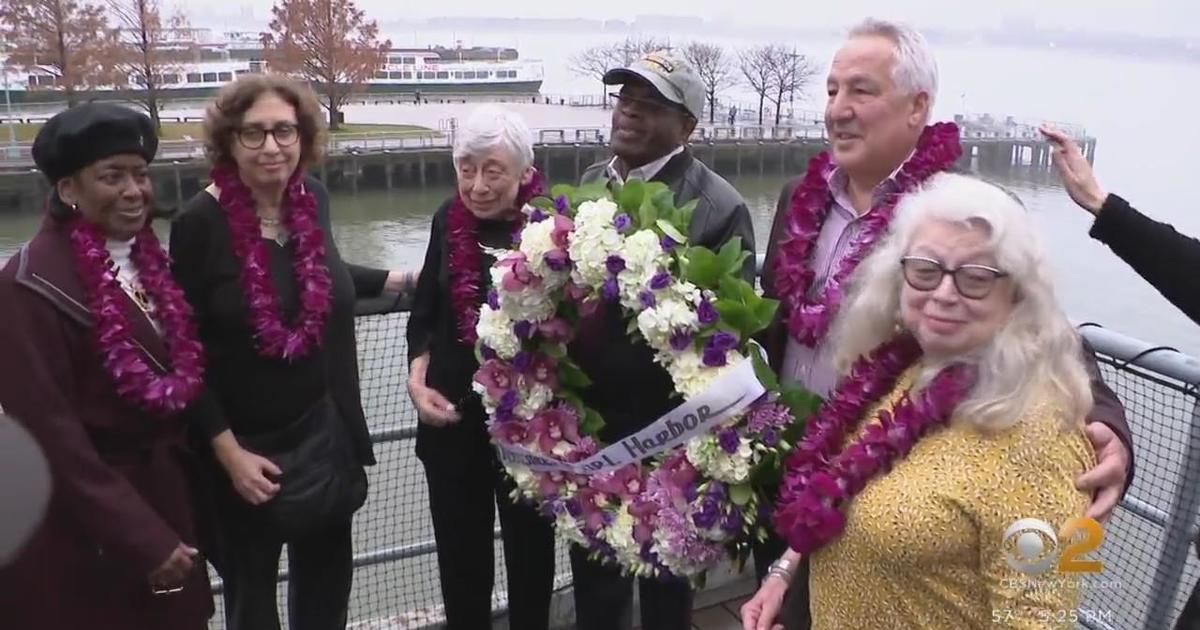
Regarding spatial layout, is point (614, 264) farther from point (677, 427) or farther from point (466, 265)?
point (466, 265)

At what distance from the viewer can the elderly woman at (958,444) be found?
1564 millimetres

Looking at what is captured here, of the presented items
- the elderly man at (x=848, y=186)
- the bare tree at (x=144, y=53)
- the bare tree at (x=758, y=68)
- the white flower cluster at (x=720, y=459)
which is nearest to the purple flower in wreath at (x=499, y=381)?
the white flower cluster at (x=720, y=459)

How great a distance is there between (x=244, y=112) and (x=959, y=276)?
1729mm

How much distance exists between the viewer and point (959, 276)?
1651mm

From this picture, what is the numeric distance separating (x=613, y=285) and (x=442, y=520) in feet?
3.22

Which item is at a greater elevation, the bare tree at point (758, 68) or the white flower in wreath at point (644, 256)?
the bare tree at point (758, 68)

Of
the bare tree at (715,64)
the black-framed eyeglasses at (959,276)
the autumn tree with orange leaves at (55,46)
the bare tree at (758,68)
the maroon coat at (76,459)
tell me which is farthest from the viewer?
the bare tree at (758,68)

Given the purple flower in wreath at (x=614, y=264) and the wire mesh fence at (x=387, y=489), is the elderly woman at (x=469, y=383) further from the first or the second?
the purple flower in wreath at (x=614, y=264)

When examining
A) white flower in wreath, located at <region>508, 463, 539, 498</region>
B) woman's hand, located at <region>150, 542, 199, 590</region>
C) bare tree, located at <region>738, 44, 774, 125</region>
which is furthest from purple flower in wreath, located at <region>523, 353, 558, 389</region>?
bare tree, located at <region>738, 44, 774, 125</region>

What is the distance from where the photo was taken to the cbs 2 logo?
1518 mm

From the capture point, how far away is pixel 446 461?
108 inches

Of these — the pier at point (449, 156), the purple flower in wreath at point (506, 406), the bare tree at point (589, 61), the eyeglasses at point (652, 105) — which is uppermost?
the bare tree at point (589, 61)

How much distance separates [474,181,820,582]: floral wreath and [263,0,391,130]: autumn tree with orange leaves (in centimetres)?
4622

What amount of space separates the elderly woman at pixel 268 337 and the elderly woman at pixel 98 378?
13cm
